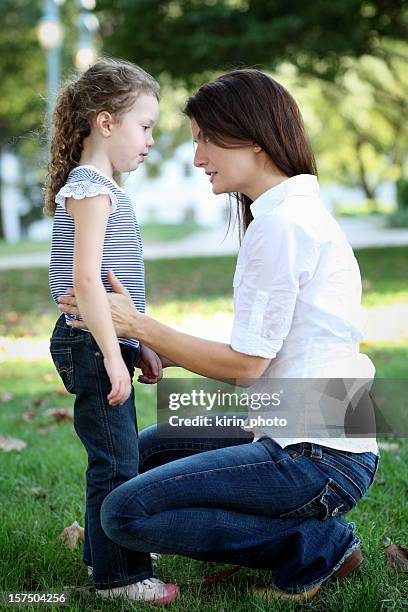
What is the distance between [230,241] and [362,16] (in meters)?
7.47

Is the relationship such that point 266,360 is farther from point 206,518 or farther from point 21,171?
point 21,171

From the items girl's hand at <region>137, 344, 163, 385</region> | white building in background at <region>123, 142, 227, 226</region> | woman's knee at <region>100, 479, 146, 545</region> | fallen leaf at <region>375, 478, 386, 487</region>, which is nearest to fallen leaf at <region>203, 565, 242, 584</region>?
woman's knee at <region>100, 479, 146, 545</region>

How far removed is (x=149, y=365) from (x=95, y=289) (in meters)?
0.46

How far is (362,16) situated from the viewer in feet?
46.7

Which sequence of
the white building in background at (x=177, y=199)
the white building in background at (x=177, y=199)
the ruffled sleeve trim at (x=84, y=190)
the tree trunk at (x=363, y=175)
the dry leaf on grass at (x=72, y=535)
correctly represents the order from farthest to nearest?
the white building in background at (x=177, y=199) < the white building in background at (x=177, y=199) < the tree trunk at (x=363, y=175) < the dry leaf on grass at (x=72, y=535) < the ruffled sleeve trim at (x=84, y=190)

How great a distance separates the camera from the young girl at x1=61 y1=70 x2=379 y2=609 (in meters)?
2.59

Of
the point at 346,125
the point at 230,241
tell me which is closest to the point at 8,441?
the point at 230,241

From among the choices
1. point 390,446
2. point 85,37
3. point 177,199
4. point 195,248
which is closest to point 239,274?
point 390,446

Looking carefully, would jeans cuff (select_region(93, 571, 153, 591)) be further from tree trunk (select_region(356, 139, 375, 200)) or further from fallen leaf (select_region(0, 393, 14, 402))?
tree trunk (select_region(356, 139, 375, 200))

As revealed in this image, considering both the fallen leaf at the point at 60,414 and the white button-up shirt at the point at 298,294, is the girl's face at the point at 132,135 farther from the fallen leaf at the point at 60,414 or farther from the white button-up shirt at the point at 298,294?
the fallen leaf at the point at 60,414

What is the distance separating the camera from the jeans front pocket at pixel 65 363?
109 inches

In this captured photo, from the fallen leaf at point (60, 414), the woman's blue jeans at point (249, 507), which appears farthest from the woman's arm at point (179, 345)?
the fallen leaf at point (60, 414)

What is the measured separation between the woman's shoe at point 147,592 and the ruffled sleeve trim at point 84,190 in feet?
3.77

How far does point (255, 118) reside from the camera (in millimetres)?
2709
